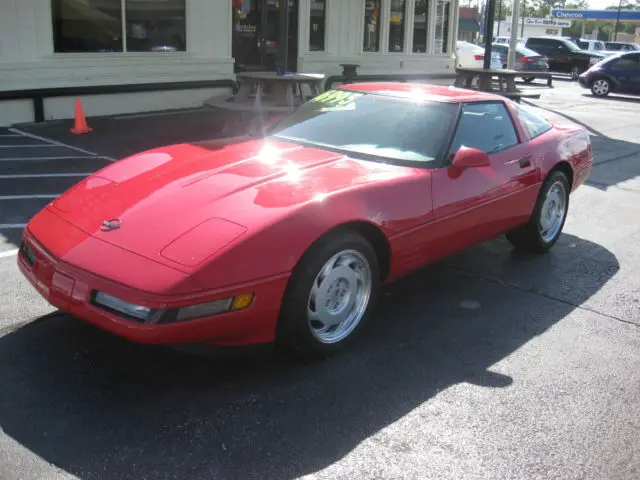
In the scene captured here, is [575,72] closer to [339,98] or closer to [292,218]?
[339,98]

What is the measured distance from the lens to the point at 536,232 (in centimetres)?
571

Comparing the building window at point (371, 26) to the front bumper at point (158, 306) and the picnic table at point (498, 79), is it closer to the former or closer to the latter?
the picnic table at point (498, 79)

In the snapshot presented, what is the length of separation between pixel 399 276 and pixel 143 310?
68.1 inches

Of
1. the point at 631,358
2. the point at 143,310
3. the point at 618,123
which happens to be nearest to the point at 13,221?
the point at 143,310

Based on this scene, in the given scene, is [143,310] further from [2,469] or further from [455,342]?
[455,342]

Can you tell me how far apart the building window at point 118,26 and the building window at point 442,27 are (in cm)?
885

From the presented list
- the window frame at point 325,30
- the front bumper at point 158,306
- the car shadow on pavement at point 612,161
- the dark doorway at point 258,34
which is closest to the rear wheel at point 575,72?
the window frame at point 325,30

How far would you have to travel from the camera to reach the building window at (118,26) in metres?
11.6

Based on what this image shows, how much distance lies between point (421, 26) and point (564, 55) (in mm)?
14423

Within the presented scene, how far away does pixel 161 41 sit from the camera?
13.2 meters

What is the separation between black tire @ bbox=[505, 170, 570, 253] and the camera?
5617 mm

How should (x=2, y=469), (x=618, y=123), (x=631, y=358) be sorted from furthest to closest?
(x=618, y=123) → (x=631, y=358) → (x=2, y=469)

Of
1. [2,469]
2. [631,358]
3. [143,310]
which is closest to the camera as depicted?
[2,469]

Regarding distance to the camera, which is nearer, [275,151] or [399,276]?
[399,276]
